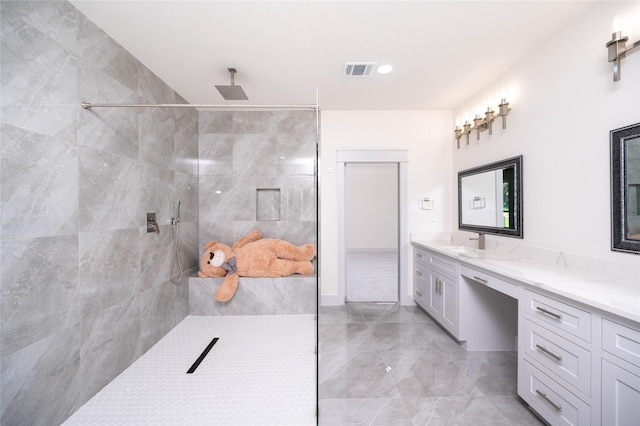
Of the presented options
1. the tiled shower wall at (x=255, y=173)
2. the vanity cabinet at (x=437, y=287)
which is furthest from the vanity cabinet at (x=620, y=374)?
the tiled shower wall at (x=255, y=173)

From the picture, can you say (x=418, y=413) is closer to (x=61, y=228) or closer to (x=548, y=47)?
(x=61, y=228)

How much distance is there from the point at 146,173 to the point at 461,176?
3.41m

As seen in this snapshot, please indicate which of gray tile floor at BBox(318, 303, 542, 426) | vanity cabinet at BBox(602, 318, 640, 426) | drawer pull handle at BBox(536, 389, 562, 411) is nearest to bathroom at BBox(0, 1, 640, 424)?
vanity cabinet at BBox(602, 318, 640, 426)

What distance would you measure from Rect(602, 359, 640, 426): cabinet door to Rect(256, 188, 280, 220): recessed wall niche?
10.1ft

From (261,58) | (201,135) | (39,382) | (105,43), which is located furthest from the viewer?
(201,135)

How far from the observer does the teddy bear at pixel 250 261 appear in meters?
2.97

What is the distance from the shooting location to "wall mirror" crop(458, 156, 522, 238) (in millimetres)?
2266

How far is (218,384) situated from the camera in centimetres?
183

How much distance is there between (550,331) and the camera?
4.70ft

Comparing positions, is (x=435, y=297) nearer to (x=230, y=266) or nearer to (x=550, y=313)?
(x=550, y=313)

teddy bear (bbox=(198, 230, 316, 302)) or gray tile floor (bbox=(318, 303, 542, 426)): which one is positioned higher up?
teddy bear (bbox=(198, 230, 316, 302))

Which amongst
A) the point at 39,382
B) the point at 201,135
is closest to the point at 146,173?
the point at 201,135

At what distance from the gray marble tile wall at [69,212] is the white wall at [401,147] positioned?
6.35 feet

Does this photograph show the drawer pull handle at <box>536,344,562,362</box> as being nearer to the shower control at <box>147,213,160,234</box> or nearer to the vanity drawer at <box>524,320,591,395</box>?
the vanity drawer at <box>524,320,591,395</box>
